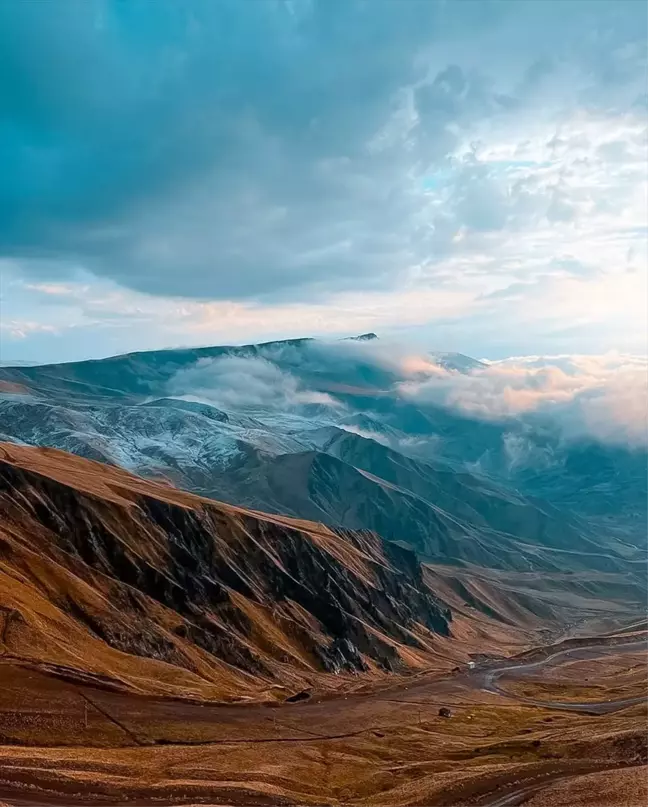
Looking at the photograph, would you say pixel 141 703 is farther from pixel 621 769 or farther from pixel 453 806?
pixel 621 769

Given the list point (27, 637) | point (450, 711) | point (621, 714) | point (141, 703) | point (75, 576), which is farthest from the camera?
point (75, 576)

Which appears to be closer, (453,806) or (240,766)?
(453,806)

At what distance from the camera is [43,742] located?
3612 inches

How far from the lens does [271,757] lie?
103 metres

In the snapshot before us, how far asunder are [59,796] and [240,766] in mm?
27587

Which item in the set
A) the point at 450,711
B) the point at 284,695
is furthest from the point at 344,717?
the point at 450,711

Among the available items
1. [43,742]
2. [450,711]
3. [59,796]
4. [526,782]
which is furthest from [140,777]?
[450,711]

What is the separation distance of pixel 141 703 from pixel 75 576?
7679cm

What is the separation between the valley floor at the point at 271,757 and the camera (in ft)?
256

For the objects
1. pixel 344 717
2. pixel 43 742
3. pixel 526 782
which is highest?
pixel 43 742

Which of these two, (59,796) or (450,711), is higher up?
(59,796)

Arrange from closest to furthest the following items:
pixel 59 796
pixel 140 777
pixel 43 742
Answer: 1. pixel 59 796
2. pixel 140 777
3. pixel 43 742

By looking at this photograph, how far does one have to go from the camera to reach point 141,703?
11562 centimetres

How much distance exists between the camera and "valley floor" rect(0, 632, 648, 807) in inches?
3073
